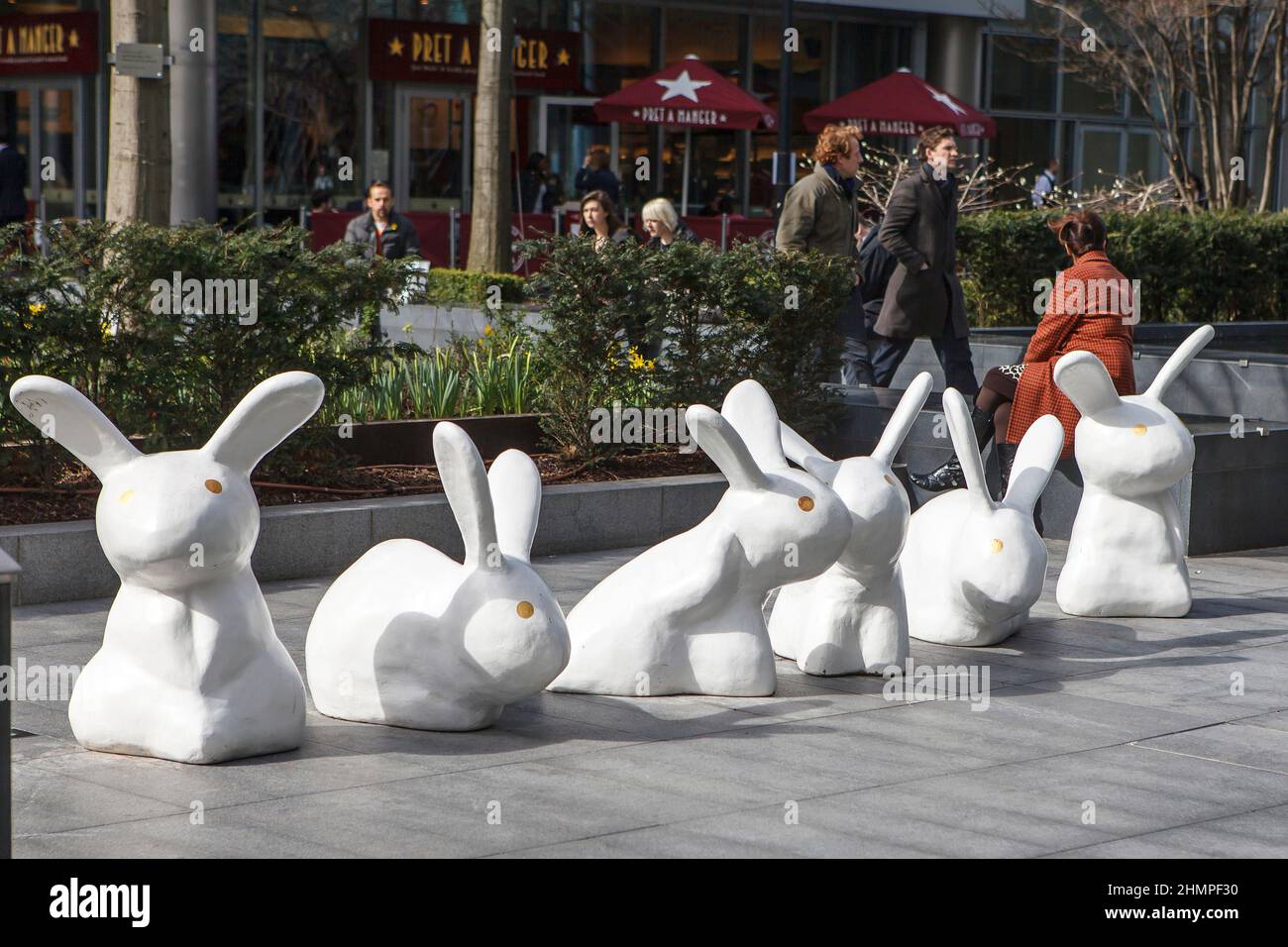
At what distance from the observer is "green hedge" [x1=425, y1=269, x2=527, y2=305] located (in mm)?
17672

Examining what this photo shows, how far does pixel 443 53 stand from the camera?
90.1ft

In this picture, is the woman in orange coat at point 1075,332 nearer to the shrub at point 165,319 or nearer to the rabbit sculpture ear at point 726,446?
the rabbit sculpture ear at point 726,446

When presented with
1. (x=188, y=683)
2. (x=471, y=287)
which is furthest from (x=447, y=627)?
(x=471, y=287)

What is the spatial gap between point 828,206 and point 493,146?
7763 millimetres

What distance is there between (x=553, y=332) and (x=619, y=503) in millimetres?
1218

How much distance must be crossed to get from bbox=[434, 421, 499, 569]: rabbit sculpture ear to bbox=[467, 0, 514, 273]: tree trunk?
1377cm

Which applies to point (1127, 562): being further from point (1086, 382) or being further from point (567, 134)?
point (567, 134)

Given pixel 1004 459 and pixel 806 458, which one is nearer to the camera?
pixel 806 458

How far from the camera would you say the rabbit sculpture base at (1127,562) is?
818 centimetres

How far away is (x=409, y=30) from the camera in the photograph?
2723cm

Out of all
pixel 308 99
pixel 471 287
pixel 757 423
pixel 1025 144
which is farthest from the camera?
pixel 1025 144

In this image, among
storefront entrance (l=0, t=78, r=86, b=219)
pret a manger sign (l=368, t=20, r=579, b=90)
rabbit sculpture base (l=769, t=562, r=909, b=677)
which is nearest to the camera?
rabbit sculpture base (l=769, t=562, r=909, b=677)

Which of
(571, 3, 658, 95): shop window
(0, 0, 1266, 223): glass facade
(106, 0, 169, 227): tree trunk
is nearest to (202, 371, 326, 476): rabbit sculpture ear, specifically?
(106, 0, 169, 227): tree trunk

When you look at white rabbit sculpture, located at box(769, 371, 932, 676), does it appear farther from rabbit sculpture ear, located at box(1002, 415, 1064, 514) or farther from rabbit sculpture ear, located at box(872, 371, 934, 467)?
rabbit sculpture ear, located at box(1002, 415, 1064, 514)
